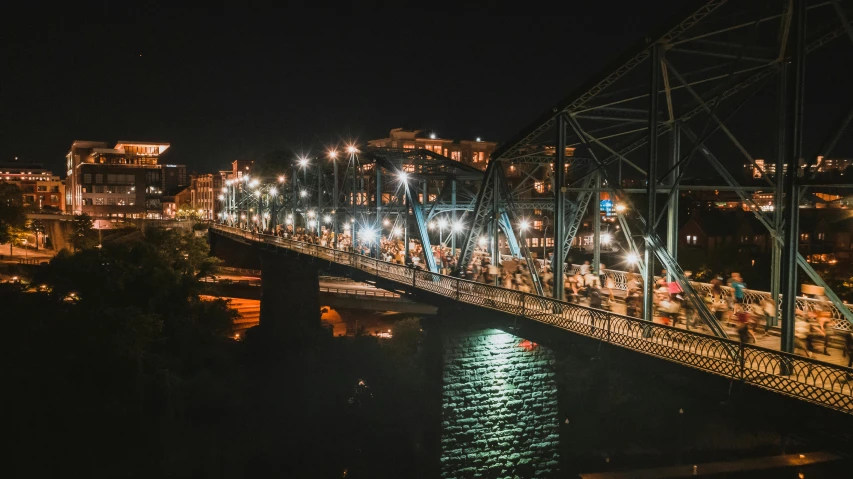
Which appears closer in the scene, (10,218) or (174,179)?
(10,218)

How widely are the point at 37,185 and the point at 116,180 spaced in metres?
37.5

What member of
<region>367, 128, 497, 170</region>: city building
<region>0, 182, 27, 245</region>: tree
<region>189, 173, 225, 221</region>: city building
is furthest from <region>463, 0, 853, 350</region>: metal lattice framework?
<region>189, 173, 225, 221</region>: city building

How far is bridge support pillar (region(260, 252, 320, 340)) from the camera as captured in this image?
4988cm

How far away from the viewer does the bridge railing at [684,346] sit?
34.8ft

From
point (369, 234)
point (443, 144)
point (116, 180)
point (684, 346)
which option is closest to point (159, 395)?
point (369, 234)

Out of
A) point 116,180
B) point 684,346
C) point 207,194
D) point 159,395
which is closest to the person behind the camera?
point 684,346

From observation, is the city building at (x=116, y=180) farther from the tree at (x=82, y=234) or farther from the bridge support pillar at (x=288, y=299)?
the bridge support pillar at (x=288, y=299)

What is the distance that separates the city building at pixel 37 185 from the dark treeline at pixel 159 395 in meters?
110

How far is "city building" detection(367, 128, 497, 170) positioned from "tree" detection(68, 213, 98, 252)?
38.5m

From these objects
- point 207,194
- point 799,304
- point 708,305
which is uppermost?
point 207,194

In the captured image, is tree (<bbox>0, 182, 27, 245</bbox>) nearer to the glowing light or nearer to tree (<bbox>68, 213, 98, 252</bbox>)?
tree (<bbox>68, 213, 98, 252</bbox>)

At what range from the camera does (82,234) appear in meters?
73.0

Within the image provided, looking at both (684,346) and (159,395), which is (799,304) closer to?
(684,346)

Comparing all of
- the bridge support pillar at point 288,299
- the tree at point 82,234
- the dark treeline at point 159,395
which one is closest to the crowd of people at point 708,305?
the dark treeline at point 159,395
